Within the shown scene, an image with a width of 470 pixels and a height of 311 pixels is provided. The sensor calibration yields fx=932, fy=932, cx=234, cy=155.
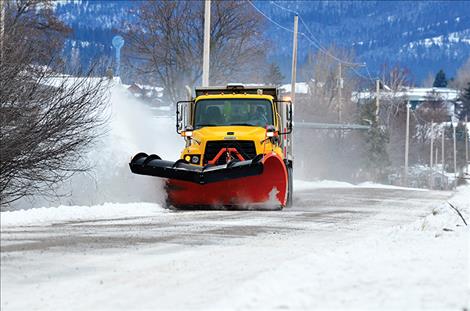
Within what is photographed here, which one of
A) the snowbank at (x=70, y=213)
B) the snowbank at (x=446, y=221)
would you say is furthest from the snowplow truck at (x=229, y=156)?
the snowbank at (x=446, y=221)

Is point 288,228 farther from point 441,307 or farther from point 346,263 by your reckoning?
point 441,307

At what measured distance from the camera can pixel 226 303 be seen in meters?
6.69

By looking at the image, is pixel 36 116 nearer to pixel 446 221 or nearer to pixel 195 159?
pixel 195 159

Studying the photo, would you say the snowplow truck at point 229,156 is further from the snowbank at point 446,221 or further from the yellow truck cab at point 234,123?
the snowbank at point 446,221

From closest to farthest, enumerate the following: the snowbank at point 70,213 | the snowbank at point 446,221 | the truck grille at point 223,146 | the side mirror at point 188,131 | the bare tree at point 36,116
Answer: the snowbank at point 446,221 → the snowbank at point 70,213 → the bare tree at point 36,116 → the truck grille at point 223,146 → the side mirror at point 188,131

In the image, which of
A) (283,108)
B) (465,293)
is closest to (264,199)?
(283,108)

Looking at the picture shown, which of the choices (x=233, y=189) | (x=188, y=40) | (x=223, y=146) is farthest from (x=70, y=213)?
(x=188, y=40)

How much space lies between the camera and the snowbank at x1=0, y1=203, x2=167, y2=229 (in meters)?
12.7

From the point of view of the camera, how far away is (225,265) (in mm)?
8906

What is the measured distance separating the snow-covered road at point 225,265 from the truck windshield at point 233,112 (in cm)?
543

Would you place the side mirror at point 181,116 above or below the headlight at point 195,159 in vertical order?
above

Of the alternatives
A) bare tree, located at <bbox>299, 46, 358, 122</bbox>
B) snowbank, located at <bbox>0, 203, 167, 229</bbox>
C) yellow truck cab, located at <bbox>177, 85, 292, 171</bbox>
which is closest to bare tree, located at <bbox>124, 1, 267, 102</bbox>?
bare tree, located at <bbox>299, 46, 358, 122</bbox>

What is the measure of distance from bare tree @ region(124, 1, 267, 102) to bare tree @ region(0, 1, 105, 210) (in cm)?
3475

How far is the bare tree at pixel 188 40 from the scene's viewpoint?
5522 cm
